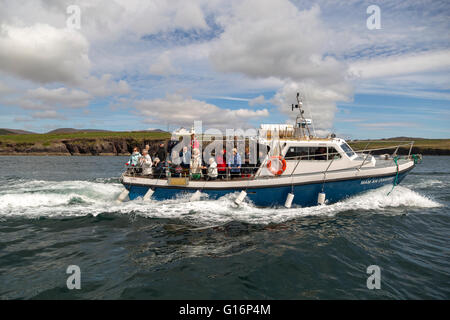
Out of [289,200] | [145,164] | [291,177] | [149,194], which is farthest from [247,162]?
[145,164]

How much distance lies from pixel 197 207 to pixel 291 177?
4.20 metres

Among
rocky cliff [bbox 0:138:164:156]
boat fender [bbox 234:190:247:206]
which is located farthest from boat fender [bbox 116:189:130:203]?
rocky cliff [bbox 0:138:164:156]

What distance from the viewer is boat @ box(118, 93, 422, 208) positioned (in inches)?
418

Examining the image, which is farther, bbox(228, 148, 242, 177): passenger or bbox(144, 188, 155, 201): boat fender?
bbox(228, 148, 242, 177): passenger

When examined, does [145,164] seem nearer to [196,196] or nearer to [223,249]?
[196,196]

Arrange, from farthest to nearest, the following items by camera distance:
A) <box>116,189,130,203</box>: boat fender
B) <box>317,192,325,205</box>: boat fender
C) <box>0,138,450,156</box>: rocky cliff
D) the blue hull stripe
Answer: <box>0,138,450,156</box>: rocky cliff < <box>116,189,130,203</box>: boat fender < the blue hull stripe < <box>317,192,325,205</box>: boat fender

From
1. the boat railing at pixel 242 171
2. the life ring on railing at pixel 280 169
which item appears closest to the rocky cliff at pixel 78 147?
the boat railing at pixel 242 171

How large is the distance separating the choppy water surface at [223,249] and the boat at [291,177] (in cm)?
46

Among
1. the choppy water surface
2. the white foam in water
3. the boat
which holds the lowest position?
the choppy water surface

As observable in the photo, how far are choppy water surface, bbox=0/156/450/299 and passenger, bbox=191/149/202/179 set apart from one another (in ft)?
4.15

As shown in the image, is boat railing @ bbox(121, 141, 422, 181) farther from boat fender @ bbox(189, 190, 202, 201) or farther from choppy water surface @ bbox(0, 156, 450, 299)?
choppy water surface @ bbox(0, 156, 450, 299)

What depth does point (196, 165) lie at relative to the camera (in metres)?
11.9

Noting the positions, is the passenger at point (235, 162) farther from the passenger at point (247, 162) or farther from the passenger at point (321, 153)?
the passenger at point (321, 153)
